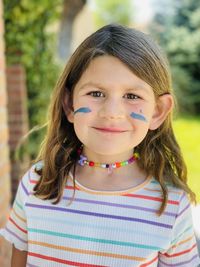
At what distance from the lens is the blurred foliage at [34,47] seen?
4410 mm

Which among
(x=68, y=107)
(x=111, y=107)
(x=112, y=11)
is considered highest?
(x=111, y=107)

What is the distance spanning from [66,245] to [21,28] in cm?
329

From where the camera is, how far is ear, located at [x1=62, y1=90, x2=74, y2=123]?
1740 millimetres

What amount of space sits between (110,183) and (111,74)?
0.43 meters

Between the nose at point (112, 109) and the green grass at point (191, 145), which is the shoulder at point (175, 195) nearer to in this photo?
the nose at point (112, 109)

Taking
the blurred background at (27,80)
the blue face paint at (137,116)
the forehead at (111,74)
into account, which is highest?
the forehead at (111,74)

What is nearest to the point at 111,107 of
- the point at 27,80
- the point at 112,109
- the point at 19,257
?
the point at 112,109

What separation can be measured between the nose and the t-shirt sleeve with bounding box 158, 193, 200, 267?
1.33ft

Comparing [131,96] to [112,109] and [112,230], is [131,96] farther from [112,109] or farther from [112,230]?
[112,230]

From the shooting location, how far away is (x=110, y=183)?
1.69 m

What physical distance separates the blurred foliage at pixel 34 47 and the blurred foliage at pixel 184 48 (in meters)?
8.35

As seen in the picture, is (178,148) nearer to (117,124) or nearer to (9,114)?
(117,124)

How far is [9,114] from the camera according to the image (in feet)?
14.9

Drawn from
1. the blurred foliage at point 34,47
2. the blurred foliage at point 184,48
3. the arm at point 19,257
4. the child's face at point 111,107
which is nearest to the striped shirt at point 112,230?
the arm at point 19,257
